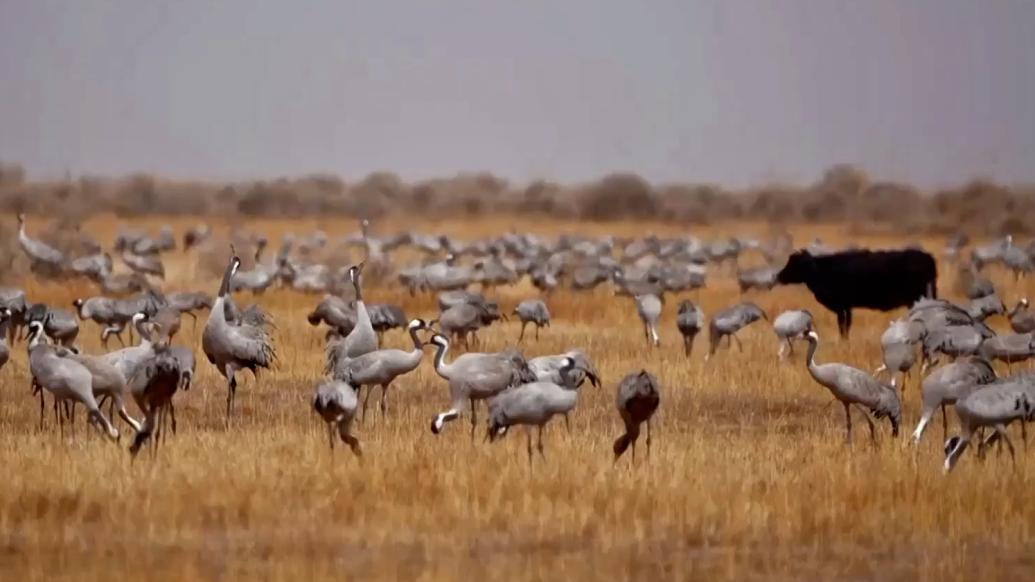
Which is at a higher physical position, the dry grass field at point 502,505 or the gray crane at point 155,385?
the gray crane at point 155,385

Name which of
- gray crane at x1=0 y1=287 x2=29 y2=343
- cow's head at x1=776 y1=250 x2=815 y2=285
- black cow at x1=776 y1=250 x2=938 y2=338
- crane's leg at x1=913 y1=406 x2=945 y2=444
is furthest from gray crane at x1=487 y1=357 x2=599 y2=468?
cow's head at x1=776 y1=250 x2=815 y2=285

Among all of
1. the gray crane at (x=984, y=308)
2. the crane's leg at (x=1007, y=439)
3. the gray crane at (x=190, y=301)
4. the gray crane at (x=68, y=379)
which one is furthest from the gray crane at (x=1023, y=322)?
the gray crane at (x=68, y=379)

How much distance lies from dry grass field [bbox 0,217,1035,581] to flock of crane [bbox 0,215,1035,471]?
29 centimetres

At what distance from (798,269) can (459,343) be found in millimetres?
6682

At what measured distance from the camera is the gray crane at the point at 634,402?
1163 centimetres

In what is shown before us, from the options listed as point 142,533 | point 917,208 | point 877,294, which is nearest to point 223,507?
point 142,533

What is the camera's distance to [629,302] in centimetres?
2567

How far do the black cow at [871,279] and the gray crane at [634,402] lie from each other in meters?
11.4

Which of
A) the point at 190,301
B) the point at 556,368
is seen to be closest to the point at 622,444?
the point at 556,368

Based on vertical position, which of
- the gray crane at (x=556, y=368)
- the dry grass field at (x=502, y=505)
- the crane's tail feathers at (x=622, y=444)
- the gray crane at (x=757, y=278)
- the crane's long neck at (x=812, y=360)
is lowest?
the dry grass field at (x=502, y=505)

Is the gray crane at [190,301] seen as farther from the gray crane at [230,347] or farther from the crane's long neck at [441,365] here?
the crane's long neck at [441,365]

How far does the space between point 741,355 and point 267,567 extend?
36.1 feet

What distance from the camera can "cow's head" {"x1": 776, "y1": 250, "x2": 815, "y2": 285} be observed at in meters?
24.0

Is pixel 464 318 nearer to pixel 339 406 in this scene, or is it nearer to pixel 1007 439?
pixel 339 406
